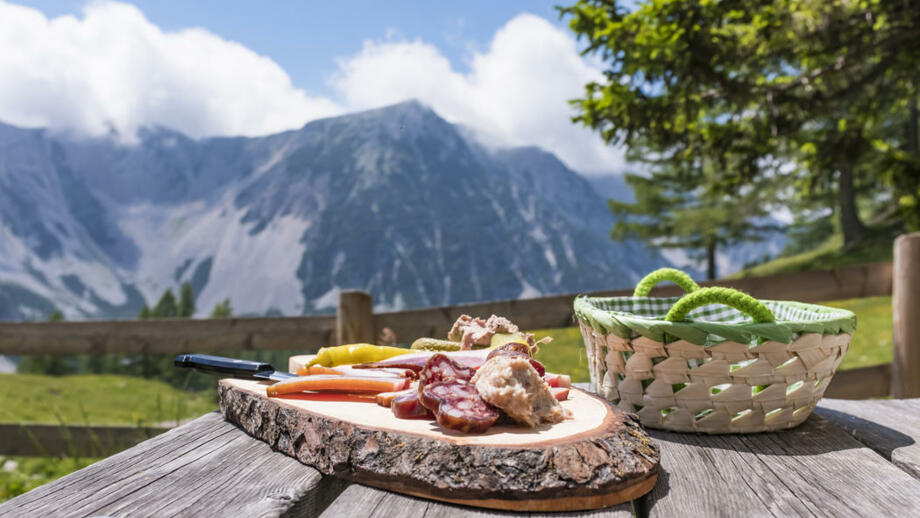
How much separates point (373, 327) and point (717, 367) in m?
2.51

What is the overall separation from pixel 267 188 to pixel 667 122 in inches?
3513

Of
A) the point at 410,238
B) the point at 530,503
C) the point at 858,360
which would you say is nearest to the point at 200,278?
the point at 410,238

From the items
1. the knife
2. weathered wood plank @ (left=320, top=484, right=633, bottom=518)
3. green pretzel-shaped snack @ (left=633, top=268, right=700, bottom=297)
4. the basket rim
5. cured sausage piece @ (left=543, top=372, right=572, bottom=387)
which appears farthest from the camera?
green pretzel-shaped snack @ (left=633, top=268, right=700, bottom=297)

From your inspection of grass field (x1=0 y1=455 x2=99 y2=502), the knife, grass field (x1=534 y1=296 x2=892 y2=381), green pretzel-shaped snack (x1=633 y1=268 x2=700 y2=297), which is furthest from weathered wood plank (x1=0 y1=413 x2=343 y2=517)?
grass field (x1=534 y1=296 x2=892 y2=381)

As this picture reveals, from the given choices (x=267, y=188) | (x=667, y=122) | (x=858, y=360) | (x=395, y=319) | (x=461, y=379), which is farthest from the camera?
(x=267, y=188)

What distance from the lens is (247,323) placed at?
347 centimetres

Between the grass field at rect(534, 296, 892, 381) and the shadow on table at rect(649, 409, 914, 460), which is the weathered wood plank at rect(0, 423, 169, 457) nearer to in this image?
the shadow on table at rect(649, 409, 914, 460)

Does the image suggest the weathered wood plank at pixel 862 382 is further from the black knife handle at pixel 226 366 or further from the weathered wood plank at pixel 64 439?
the weathered wood plank at pixel 64 439

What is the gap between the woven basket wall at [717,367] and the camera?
108 cm

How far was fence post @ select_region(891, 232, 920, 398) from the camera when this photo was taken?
3.22 metres

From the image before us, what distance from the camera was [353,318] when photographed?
328cm

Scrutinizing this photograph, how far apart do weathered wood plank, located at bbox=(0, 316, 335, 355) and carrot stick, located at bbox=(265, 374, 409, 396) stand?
2.21m

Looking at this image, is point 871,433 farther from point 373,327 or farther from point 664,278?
point 373,327

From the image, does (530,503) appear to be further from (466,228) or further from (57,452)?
(466,228)
